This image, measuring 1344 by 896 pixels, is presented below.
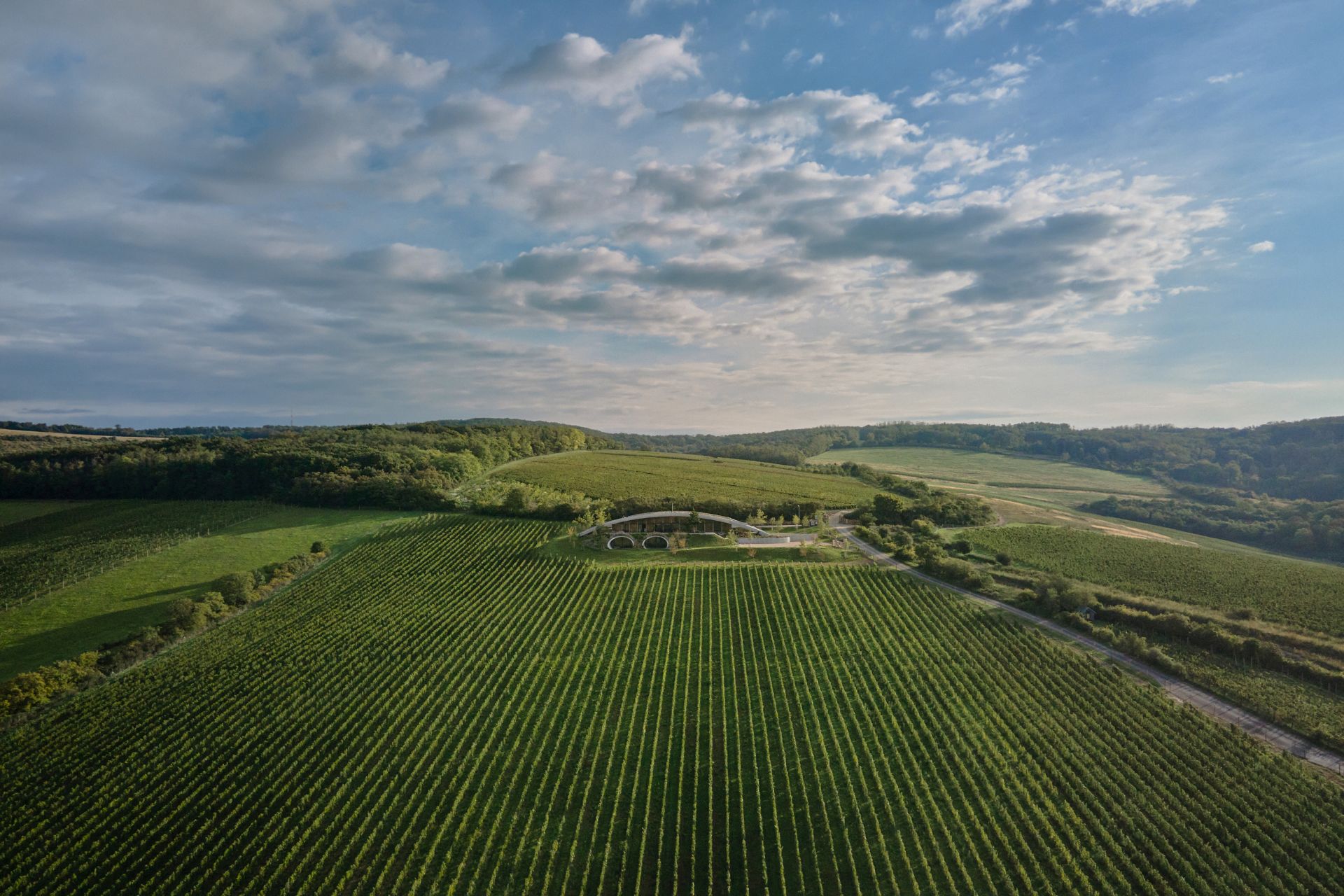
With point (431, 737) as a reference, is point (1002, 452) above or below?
above

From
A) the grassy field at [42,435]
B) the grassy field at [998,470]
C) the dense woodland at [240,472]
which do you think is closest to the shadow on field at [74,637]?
the dense woodland at [240,472]

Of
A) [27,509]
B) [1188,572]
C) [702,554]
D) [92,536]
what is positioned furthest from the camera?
[27,509]

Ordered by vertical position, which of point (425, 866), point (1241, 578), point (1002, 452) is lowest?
point (425, 866)

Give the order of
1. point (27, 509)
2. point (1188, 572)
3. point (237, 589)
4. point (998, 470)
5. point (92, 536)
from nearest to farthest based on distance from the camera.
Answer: point (237, 589)
point (1188, 572)
point (92, 536)
point (27, 509)
point (998, 470)

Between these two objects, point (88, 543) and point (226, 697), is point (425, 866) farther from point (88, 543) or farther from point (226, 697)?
point (88, 543)

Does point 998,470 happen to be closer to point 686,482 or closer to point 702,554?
point 686,482

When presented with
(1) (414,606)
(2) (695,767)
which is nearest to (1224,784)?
(2) (695,767)

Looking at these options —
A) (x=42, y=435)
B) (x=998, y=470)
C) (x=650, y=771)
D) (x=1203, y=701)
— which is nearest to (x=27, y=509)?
(x=42, y=435)

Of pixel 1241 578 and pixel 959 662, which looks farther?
pixel 1241 578
